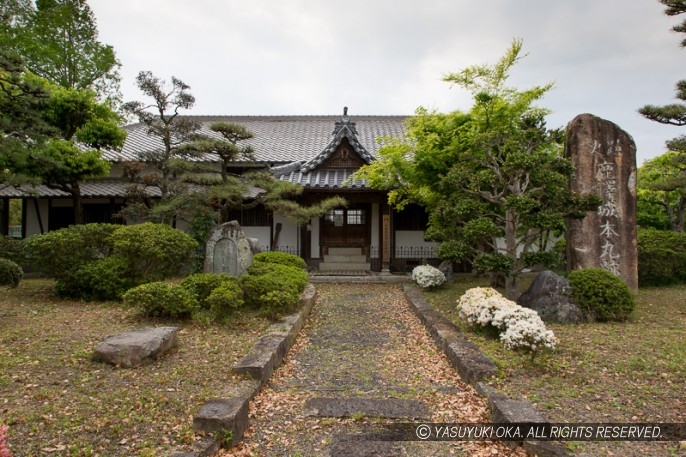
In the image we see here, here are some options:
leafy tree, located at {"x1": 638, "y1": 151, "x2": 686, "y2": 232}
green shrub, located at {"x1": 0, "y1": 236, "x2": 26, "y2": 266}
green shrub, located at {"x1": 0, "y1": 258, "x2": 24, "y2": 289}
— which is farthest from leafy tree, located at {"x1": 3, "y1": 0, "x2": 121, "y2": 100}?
leafy tree, located at {"x1": 638, "y1": 151, "x2": 686, "y2": 232}

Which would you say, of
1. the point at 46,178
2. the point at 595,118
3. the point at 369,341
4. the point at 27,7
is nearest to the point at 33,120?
the point at 46,178

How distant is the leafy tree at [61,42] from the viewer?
16.3 metres

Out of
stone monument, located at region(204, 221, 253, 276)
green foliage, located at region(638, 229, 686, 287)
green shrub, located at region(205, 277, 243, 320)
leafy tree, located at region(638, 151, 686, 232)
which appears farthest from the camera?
leafy tree, located at region(638, 151, 686, 232)

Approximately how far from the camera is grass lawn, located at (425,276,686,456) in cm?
401

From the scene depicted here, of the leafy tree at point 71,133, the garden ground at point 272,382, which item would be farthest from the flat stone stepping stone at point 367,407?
the leafy tree at point 71,133

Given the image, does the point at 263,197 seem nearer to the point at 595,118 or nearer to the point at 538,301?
the point at 538,301

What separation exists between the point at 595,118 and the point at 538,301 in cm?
479

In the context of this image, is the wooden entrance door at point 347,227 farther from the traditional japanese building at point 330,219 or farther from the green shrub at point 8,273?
the green shrub at point 8,273

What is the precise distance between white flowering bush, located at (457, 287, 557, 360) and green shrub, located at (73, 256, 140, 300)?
6880 millimetres

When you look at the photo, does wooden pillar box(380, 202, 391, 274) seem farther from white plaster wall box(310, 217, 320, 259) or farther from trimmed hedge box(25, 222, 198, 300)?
trimmed hedge box(25, 222, 198, 300)

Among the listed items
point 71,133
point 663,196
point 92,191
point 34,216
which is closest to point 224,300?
point 71,133

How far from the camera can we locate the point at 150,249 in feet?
28.5

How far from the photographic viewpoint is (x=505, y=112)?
9.99 meters

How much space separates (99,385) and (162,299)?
2.70 metres
